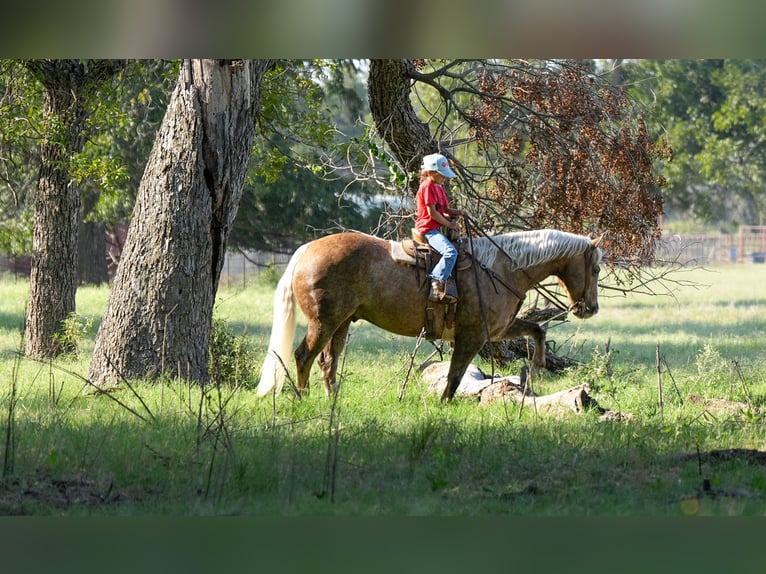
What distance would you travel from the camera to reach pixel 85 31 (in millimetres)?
5285

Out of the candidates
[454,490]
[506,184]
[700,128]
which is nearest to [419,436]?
[454,490]

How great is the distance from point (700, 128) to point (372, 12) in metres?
42.9

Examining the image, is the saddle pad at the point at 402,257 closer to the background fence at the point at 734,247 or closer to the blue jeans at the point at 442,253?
the blue jeans at the point at 442,253

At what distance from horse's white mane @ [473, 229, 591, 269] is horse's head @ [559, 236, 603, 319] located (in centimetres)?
10

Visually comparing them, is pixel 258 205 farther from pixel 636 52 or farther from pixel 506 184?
pixel 636 52

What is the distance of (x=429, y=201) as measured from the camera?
9844 mm

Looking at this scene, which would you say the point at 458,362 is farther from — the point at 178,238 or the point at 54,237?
the point at 54,237

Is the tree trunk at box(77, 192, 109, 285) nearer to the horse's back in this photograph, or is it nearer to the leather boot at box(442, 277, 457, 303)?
the horse's back

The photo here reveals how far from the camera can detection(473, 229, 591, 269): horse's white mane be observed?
10.5m

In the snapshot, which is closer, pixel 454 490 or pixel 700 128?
pixel 454 490

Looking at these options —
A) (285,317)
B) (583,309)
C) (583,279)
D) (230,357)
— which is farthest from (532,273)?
(230,357)

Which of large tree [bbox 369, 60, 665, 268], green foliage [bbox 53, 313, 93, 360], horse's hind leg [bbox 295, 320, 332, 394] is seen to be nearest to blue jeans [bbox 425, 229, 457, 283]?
horse's hind leg [bbox 295, 320, 332, 394]

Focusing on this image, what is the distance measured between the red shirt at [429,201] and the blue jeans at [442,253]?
0.27 ft

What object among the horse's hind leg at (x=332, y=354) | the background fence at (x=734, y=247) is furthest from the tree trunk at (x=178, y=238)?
the background fence at (x=734, y=247)
